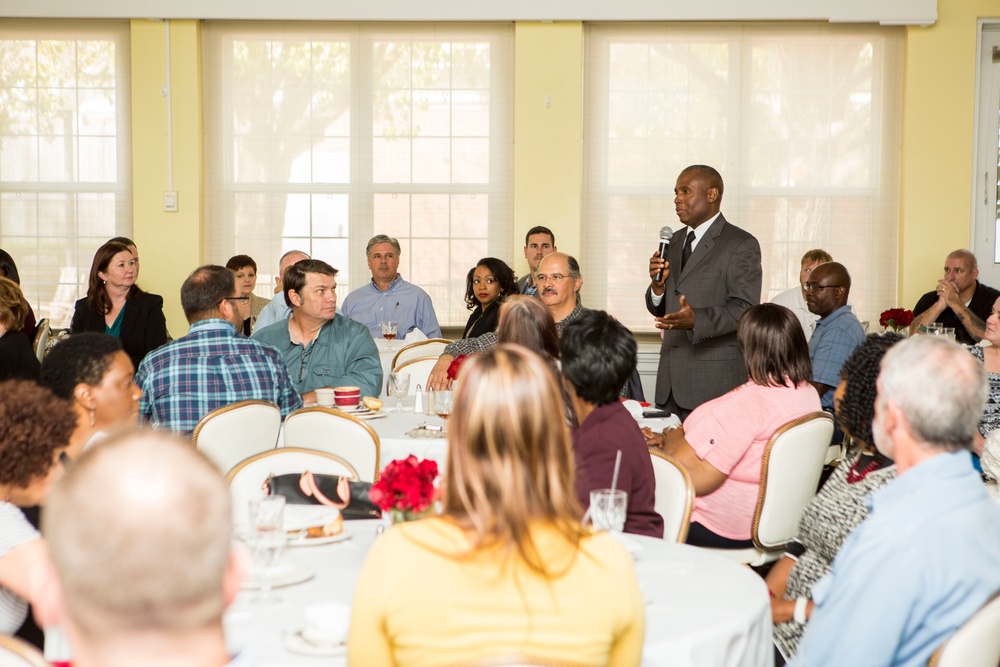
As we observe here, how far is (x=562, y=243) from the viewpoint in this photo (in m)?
7.17

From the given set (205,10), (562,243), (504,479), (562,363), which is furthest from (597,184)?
(504,479)

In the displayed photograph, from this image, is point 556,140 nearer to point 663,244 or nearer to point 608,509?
point 663,244

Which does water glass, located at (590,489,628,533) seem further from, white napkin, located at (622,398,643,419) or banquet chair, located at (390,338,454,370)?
banquet chair, located at (390,338,454,370)

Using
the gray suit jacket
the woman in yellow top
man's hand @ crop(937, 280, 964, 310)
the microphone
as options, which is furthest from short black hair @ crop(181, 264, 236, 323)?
man's hand @ crop(937, 280, 964, 310)

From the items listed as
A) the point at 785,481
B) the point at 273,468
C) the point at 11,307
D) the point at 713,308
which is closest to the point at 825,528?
the point at 785,481

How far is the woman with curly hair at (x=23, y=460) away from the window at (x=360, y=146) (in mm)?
5511

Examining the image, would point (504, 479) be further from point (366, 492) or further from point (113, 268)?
point (113, 268)

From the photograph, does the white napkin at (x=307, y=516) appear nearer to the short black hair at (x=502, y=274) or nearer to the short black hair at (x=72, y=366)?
the short black hair at (x=72, y=366)

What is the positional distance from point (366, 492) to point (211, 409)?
140cm

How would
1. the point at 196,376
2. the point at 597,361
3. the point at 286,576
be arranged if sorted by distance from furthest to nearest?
1. the point at 196,376
2. the point at 597,361
3. the point at 286,576

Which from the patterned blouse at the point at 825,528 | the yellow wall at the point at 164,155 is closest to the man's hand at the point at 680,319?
the patterned blouse at the point at 825,528

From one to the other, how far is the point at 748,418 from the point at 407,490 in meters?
1.70

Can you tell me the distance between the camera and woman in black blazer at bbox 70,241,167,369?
5.73 metres

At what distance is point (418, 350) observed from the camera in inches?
236
